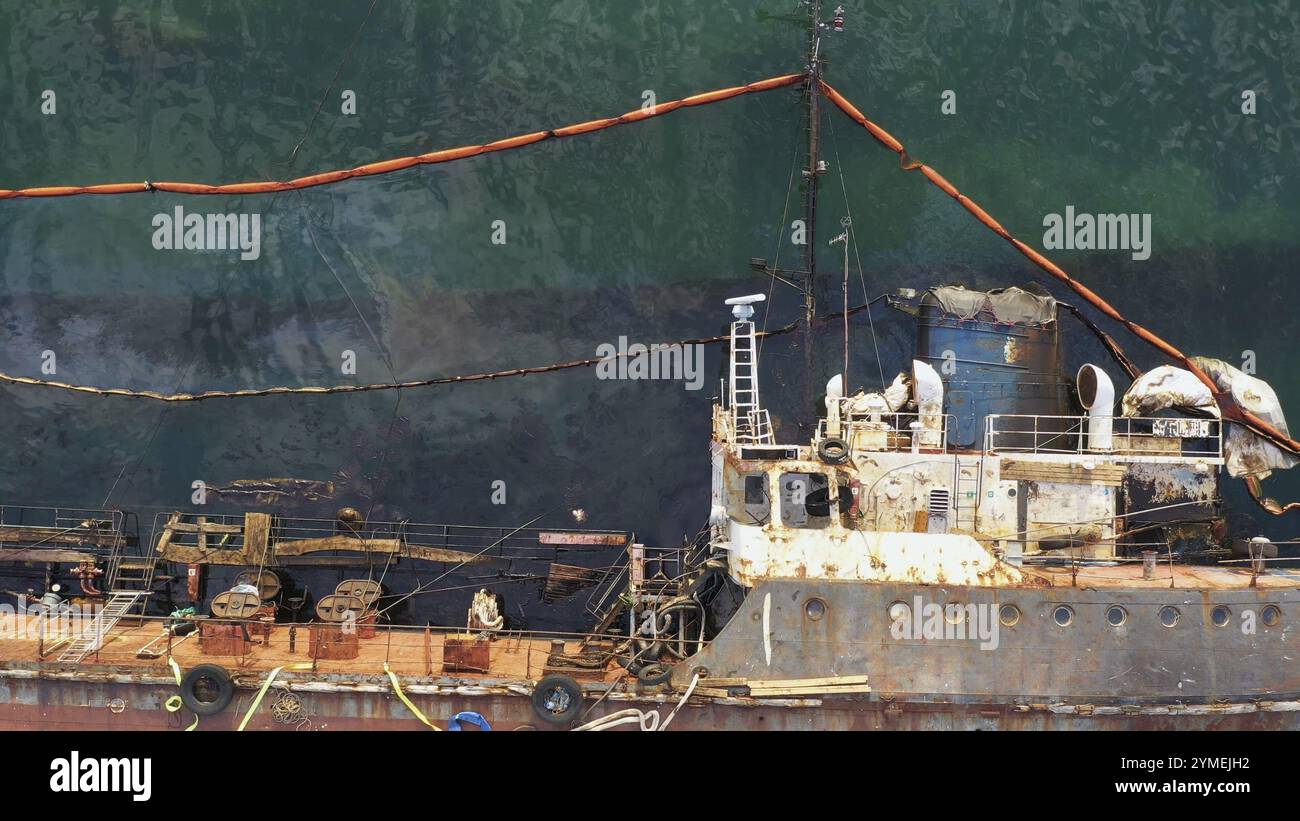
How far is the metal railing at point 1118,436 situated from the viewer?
13.7 m

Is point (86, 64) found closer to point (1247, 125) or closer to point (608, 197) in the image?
point (608, 197)

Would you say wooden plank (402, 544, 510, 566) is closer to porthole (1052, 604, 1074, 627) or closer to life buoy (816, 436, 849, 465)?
life buoy (816, 436, 849, 465)

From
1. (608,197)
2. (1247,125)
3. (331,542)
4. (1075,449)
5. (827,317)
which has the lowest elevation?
(331,542)

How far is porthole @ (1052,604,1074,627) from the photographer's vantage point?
40.1 ft

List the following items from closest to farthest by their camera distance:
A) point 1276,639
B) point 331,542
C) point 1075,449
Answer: point 1276,639, point 1075,449, point 331,542

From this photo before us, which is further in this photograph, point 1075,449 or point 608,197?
point 608,197

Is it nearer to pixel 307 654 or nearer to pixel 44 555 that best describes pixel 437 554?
pixel 307 654

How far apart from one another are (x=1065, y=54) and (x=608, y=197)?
809cm

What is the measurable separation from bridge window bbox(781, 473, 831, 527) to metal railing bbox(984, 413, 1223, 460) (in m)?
2.54

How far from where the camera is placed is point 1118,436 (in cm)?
1401

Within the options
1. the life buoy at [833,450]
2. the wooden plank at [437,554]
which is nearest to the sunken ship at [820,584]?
the life buoy at [833,450]

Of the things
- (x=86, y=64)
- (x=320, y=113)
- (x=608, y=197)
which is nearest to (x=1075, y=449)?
(x=608, y=197)

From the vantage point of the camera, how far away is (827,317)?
1599 centimetres

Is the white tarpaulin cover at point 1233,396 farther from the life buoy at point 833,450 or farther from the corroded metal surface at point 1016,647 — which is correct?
the life buoy at point 833,450
